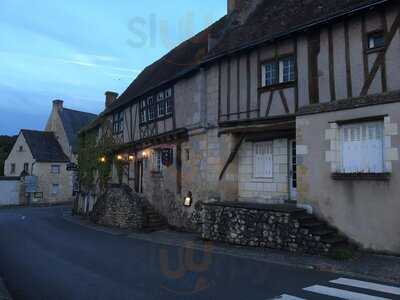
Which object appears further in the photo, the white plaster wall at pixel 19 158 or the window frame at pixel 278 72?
the white plaster wall at pixel 19 158

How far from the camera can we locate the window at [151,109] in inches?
682

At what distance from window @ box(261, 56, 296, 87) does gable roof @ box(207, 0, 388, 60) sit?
27.6 inches

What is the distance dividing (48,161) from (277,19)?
30340mm

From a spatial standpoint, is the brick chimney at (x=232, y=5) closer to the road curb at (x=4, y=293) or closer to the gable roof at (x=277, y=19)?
the gable roof at (x=277, y=19)

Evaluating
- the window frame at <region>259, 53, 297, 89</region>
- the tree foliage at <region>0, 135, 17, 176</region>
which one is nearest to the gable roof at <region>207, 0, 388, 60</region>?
the window frame at <region>259, 53, 297, 89</region>

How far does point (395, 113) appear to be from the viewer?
28.0 ft

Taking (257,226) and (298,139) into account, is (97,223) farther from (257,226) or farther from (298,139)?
(298,139)

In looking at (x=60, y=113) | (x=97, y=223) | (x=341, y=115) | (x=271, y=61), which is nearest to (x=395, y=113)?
(x=341, y=115)

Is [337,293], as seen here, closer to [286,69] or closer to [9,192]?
[286,69]

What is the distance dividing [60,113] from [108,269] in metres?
35.9

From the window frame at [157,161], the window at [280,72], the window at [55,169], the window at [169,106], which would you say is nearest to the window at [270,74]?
the window at [280,72]

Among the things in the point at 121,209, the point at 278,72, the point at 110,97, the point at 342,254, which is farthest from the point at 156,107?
the point at 342,254

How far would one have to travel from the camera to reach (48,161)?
122 ft

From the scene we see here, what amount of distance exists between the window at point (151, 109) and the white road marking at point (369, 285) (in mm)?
11909
